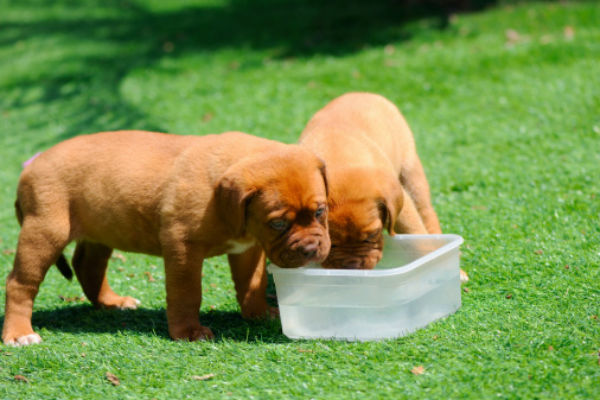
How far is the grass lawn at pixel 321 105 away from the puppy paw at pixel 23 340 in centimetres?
7

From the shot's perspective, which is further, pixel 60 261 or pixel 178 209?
pixel 60 261

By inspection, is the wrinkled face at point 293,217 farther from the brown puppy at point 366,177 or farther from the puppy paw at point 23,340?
the puppy paw at point 23,340

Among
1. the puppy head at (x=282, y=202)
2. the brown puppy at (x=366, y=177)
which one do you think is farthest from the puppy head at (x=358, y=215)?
the puppy head at (x=282, y=202)

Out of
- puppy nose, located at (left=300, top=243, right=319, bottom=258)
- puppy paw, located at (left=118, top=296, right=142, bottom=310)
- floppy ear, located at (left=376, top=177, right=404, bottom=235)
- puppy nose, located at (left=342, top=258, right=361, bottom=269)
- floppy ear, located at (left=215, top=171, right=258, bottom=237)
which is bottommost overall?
puppy paw, located at (left=118, top=296, right=142, bottom=310)

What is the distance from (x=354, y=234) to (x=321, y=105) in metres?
6.17

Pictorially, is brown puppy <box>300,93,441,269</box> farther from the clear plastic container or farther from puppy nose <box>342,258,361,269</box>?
the clear plastic container

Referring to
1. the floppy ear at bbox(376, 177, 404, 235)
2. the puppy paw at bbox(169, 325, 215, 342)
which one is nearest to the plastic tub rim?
the floppy ear at bbox(376, 177, 404, 235)

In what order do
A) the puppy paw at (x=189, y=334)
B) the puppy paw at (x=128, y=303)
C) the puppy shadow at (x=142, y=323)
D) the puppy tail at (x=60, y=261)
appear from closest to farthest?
the puppy paw at (x=189, y=334) < the puppy shadow at (x=142, y=323) < the puppy tail at (x=60, y=261) < the puppy paw at (x=128, y=303)

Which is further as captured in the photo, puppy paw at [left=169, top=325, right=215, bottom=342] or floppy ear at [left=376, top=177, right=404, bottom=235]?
puppy paw at [left=169, top=325, right=215, bottom=342]

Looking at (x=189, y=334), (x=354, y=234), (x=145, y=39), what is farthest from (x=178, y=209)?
(x=145, y=39)

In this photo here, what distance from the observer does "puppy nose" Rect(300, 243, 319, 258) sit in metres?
4.38

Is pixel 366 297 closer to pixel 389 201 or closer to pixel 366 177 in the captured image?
pixel 389 201

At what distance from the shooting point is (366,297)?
449 cm

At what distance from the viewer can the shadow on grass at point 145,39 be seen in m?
12.2
